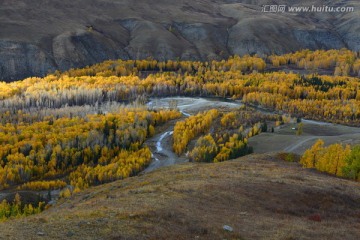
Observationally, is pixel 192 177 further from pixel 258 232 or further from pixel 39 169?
pixel 39 169

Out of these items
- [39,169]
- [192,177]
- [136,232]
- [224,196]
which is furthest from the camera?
[39,169]

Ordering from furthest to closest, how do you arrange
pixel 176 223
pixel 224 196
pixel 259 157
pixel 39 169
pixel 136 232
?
pixel 39 169, pixel 259 157, pixel 224 196, pixel 176 223, pixel 136 232

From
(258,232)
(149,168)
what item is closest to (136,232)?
(258,232)

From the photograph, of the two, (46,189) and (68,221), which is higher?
(68,221)

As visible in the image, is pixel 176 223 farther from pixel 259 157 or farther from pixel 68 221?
pixel 259 157

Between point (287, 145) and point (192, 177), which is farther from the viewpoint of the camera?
point (287, 145)

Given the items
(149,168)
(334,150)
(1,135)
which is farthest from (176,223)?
(1,135)

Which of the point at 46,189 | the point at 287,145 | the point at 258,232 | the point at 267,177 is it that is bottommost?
the point at 46,189
